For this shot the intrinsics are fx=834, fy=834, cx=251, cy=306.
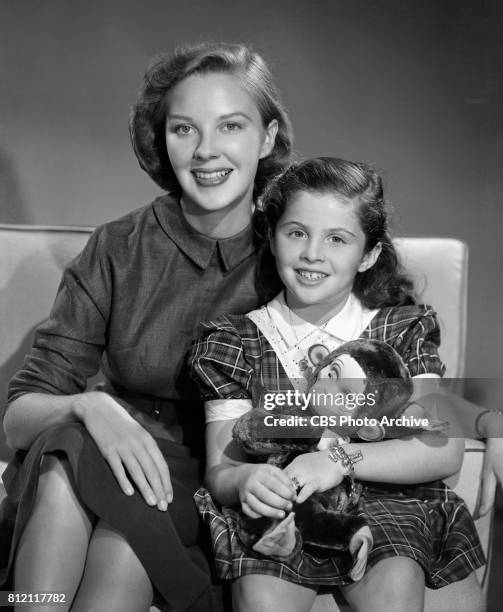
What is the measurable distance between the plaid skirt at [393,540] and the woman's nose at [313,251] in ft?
1.07

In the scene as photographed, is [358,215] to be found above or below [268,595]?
above

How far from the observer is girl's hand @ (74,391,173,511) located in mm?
1052

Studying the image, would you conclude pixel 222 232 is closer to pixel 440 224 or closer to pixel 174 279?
pixel 174 279

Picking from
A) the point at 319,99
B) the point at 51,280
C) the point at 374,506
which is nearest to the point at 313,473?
the point at 374,506

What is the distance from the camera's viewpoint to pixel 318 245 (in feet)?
3.83

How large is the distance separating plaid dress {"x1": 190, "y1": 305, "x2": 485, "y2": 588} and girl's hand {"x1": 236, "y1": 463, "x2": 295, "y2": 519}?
59mm

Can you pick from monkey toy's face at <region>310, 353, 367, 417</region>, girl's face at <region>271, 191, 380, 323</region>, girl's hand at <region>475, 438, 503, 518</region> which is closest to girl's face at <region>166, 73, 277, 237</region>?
girl's face at <region>271, 191, 380, 323</region>

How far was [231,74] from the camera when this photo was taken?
4.17 ft

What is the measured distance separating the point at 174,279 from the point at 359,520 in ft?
1.60

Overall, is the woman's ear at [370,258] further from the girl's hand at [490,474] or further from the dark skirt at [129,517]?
the dark skirt at [129,517]

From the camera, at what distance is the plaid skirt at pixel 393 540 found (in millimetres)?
1043

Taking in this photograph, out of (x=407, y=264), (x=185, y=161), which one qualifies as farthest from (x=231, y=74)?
(x=407, y=264)

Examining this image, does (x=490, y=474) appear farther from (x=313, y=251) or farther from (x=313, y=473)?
(x=313, y=251)

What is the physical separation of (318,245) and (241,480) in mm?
341
